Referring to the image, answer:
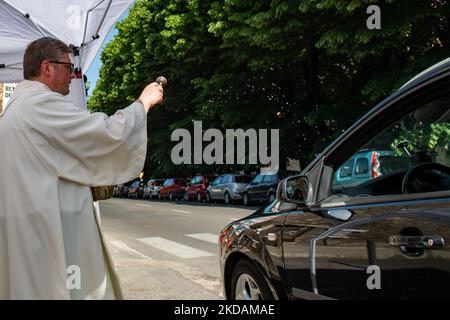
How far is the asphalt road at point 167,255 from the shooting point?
5730 millimetres

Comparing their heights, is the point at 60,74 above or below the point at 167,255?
above

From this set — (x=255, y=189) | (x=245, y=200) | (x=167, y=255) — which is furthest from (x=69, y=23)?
(x=245, y=200)

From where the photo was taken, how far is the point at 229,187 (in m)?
23.7

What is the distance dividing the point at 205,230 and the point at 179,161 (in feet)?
51.5

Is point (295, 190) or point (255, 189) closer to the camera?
point (295, 190)

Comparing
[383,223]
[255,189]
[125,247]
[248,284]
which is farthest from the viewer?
[255,189]

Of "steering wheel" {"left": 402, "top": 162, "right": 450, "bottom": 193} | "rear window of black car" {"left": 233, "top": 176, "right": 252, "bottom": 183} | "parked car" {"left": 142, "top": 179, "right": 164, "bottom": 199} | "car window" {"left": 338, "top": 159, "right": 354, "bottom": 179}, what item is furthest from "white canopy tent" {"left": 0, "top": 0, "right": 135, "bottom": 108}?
"parked car" {"left": 142, "top": 179, "right": 164, "bottom": 199}

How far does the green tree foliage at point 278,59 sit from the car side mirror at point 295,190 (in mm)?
10440

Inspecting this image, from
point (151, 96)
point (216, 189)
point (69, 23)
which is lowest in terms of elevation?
point (216, 189)

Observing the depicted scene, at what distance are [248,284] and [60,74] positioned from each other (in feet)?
5.79

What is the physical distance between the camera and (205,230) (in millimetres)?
11742

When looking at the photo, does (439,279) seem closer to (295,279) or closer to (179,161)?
(295,279)

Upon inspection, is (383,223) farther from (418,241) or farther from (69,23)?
(69,23)

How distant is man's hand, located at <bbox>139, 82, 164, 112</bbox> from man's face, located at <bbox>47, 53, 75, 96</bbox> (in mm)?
384
